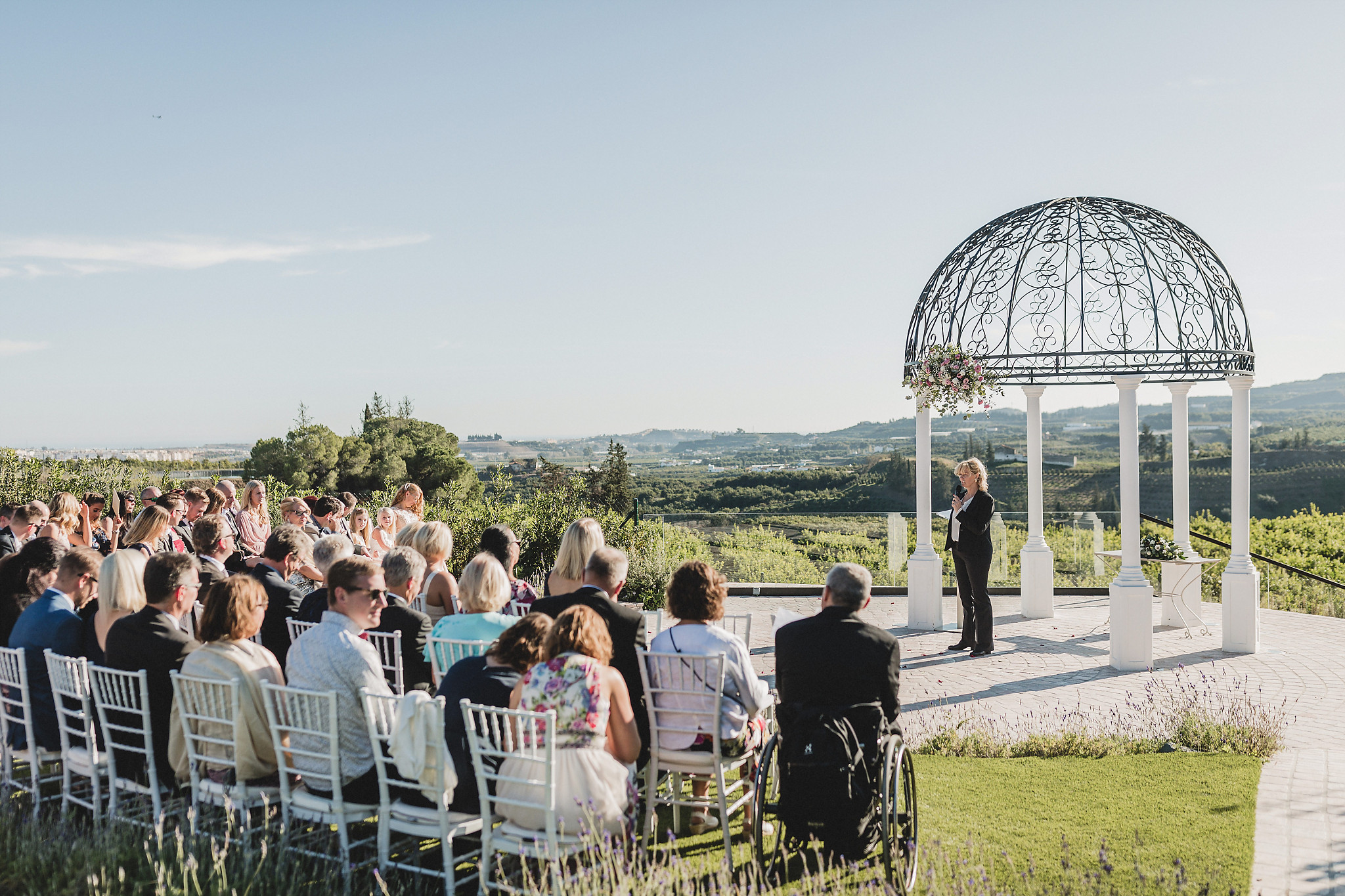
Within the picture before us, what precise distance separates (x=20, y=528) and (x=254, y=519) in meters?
1.88

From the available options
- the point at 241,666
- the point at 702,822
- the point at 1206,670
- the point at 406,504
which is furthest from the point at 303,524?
the point at 1206,670

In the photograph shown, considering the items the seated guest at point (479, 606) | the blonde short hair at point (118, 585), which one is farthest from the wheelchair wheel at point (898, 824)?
the blonde short hair at point (118, 585)

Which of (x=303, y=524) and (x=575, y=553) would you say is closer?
(x=575, y=553)

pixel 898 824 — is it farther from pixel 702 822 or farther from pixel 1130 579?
pixel 1130 579

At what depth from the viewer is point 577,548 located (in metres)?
5.48

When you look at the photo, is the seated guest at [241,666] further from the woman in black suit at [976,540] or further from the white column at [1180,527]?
the white column at [1180,527]

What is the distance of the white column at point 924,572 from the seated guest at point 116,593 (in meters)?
7.46

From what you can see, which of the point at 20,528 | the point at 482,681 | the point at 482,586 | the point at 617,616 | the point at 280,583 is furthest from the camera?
the point at 20,528

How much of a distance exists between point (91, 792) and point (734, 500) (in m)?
14.0

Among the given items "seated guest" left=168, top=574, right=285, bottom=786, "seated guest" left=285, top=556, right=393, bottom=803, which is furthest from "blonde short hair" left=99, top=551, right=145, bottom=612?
"seated guest" left=285, top=556, right=393, bottom=803

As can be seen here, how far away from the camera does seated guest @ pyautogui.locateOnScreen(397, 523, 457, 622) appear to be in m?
5.89

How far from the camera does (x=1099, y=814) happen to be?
4.99 metres

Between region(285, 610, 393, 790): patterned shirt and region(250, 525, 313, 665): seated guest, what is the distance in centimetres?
165

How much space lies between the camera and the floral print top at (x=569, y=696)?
369 cm
